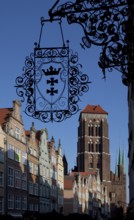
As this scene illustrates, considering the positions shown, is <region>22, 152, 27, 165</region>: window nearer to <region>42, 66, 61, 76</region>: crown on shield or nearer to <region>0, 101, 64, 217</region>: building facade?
<region>0, 101, 64, 217</region>: building facade

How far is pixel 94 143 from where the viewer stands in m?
143

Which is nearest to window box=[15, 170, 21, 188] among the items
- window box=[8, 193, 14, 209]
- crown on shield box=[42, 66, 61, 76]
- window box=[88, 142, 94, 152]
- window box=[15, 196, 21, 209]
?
window box=[15, 196, 21, 209]

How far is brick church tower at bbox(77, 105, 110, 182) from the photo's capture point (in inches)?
5551

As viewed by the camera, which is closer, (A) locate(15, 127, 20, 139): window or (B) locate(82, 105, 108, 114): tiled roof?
(A) locate(15, 127, 20, 139): window

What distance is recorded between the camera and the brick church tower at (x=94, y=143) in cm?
14100

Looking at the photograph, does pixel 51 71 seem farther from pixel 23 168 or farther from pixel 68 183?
pixel 68 183

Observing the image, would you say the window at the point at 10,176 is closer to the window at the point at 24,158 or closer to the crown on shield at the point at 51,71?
the window at the point at 24,158

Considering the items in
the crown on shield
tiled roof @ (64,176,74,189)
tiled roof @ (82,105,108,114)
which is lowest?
tiled roof @ (64,176,74,189)

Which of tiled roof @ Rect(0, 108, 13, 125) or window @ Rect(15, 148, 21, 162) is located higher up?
tiled roof @ Rect(0, 108, 13, 125)

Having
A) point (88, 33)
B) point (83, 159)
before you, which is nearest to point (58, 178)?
point (83, 159)

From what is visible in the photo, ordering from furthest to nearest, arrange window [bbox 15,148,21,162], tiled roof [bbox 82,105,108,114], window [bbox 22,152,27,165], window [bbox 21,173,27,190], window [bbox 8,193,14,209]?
tiled roof [bbox 82,105,108,114] < window [bbox 22,152,27,165] < window [bbox 21,173,27,190] < window [bbox 15,148,21,162] < window [bbox 8,193,14,209]

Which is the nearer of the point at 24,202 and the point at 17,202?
the point at 17,202

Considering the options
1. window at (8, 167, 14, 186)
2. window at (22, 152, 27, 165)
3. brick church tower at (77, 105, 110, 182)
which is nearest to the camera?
window at (8, 167, 14, 186)

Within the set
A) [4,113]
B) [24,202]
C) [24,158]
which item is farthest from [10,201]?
[4,113]
